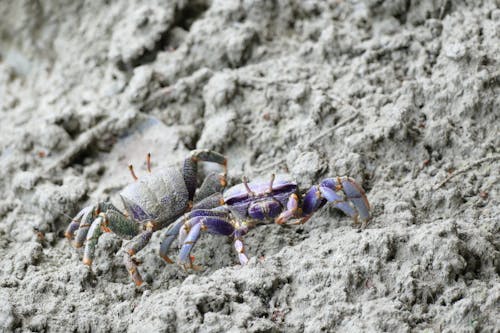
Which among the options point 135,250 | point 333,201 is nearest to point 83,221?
point 135,250

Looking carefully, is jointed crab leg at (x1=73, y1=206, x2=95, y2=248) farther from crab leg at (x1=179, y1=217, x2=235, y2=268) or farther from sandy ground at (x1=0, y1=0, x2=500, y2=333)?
crab leg at (x1=179, y1=217, x2=235, y2=268)

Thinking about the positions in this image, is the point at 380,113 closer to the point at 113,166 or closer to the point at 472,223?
the point at 472,223

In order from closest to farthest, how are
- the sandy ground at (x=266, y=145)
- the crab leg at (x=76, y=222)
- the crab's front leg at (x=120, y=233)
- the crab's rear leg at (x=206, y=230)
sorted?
the sandy ground at (x=266, y=145), the crab's rear leg at (x=206, y=230), the crab's front leg at (x=120, y=233), the crab leg at (x=76, y=222)

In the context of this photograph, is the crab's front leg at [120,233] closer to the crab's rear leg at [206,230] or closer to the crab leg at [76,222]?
the crab leg at [76,222]

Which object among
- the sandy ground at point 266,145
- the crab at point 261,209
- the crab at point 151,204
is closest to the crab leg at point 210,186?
the crab at point 151,204

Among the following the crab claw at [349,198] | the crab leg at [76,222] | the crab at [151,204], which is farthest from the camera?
the crab leg at [76,222]

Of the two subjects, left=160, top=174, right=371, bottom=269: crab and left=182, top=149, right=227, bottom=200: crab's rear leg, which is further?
left=182, top=149, right=227, bottom=200: crab's rear leg

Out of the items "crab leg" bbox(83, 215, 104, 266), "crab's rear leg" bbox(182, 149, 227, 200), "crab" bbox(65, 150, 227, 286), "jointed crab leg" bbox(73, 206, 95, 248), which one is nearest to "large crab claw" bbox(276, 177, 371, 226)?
"crab" bbox(65, 150, 227, 286)

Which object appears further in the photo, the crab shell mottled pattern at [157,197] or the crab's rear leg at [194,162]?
the crab's rear leg at [194,162]
